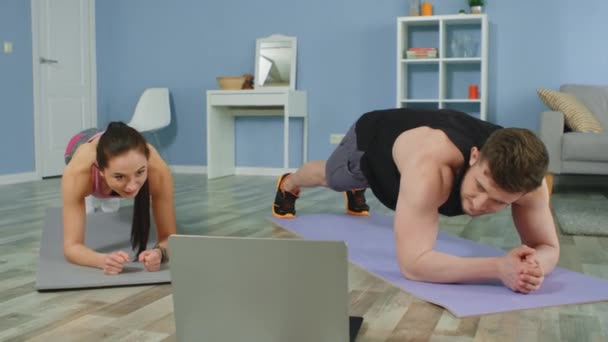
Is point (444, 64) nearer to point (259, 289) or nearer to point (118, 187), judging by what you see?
point (118, 187)

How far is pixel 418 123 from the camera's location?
2.16 m

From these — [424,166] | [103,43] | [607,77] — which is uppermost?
[103,43]

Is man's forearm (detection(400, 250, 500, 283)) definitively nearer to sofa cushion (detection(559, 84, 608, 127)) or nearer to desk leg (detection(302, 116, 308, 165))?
sofa cushion (detection(559, 84, 608, 127))

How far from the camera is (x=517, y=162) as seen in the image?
5.10ft

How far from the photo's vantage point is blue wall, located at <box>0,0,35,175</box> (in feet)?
17.8

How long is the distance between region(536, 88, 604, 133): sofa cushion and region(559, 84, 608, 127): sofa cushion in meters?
0.14

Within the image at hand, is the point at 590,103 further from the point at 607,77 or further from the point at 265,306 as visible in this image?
the point at 265,306

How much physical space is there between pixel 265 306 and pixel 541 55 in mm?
4652

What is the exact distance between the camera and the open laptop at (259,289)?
1.23m

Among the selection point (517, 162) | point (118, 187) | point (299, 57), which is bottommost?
point (118, 187)

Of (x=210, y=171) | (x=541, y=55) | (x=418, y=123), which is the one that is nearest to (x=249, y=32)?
(x=210, y=171)

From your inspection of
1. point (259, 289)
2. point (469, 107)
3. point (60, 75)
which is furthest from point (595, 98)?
point (60, 75)

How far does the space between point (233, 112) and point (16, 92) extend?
73.9 inches

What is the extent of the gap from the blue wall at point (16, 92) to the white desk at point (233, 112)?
1.55 meters
